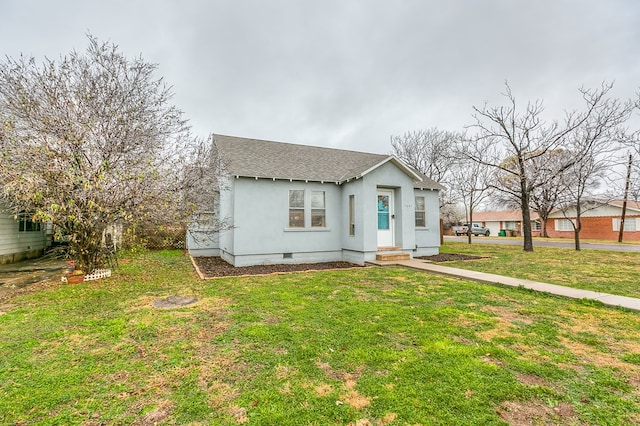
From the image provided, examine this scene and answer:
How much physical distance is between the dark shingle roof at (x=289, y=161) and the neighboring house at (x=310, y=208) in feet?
0.14

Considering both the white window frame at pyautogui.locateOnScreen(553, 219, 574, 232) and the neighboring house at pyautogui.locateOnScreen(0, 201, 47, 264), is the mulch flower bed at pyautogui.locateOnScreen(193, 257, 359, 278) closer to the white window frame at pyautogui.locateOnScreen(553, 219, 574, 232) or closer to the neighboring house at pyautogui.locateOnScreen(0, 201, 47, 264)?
the neighboring house at pyautogui.locateOnScreen(0, 201, 47, 264)

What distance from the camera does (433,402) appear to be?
2578mm

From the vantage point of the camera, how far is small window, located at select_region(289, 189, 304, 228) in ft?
37.8

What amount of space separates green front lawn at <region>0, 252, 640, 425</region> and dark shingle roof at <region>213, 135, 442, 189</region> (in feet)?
19.7

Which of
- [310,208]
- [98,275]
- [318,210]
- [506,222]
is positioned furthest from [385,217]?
[506,222]

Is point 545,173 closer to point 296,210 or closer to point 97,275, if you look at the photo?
point 296,210

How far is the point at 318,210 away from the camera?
12.0 meters

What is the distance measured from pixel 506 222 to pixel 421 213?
142 ft

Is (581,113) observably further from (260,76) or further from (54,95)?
(54,95)

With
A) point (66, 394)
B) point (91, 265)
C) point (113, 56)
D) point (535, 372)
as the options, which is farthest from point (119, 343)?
point (113, 56)

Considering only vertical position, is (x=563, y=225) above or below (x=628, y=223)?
below

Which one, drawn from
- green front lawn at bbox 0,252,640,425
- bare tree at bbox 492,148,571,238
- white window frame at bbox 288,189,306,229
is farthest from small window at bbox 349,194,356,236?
bare tree at bbox 492,148,571,238

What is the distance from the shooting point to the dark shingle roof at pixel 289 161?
11.1m

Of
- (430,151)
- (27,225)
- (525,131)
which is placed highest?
(430,151)
